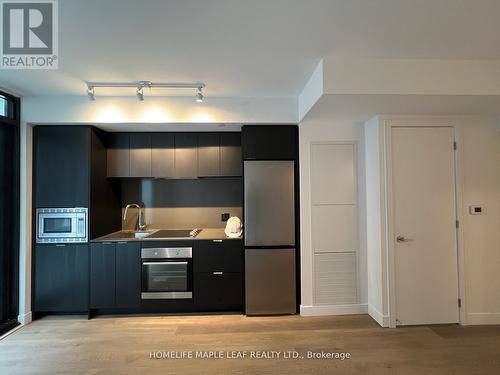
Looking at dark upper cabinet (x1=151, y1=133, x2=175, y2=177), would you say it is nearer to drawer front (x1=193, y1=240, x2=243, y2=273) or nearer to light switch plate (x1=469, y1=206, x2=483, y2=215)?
drawer front (x1=193, y1=240, x2=243, y2=273)

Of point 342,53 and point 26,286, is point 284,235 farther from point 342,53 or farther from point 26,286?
point 26,286

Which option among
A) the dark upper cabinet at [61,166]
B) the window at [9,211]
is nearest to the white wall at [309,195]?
the dark upper cabinet at [61,166]

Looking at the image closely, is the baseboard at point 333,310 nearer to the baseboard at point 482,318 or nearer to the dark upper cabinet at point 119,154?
the baseboard at point 482,318

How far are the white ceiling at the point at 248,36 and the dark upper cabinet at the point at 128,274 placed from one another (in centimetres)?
193

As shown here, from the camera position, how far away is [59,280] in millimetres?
3066

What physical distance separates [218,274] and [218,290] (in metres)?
0.19

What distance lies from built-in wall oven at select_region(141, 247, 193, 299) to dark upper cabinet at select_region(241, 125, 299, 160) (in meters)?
1.45

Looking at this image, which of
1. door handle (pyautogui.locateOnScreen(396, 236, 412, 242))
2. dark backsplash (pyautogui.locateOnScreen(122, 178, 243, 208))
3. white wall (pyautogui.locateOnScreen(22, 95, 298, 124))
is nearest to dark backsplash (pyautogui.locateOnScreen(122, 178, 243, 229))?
dark backsplash (pyautogui.locateOnScreen(122, 178, 243, 208))

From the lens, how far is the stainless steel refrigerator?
10.3 ft

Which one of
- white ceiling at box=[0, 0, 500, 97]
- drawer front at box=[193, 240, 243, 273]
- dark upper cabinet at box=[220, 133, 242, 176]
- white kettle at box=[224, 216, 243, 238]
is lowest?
drawer front at box=[193, 240, 243, 273]

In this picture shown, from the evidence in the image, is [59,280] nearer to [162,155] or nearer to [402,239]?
[162,155]

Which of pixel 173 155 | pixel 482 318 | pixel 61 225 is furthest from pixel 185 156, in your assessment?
pixel 482 318

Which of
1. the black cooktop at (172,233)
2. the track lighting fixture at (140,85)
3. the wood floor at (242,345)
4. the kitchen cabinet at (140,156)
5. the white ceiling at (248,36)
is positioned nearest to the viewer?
the white ceiling at (248,36)

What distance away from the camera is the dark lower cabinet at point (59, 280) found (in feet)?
10.0
